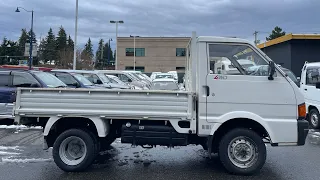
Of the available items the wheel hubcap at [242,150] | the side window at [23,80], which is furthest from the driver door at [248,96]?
the side window at [23,80]

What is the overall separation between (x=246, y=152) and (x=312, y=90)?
20.7 ft

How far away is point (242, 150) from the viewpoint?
6004mm

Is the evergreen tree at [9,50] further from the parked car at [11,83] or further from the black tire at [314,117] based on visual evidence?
the black tire at [314,117]

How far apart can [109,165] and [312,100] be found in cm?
773

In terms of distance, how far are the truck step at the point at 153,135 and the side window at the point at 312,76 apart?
6.80 metres

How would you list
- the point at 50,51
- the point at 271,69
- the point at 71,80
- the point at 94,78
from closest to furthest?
the point at 271,69
the point at 71,80
the point at 94,78
the point at 50,51

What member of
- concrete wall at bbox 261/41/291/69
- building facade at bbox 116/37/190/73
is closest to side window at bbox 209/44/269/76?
concrete wall at bbox 261/41/291/69

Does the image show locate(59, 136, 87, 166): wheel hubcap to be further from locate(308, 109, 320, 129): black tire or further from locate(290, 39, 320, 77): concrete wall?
locate(290, 39, 320, 77): concrete wall

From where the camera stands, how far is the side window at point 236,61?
600 centimetres

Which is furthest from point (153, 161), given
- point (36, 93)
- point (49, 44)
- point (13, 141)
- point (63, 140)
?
point (49, 44)

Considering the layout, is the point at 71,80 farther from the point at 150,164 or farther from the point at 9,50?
the point at 9,50

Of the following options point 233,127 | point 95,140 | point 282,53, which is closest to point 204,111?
point 233,127

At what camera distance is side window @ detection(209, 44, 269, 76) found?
19.7 ft

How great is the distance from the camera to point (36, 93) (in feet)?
20.1
